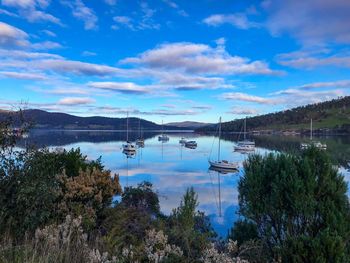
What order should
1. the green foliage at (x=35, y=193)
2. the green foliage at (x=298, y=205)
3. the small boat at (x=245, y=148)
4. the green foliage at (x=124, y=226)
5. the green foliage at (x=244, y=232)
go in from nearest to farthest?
the green foliage at (x=298, y=205) → the green foliage at (x=35, y=193) → the green foliage at (x=124, y=226) → the green foliage at (x=244, y=232) → the small boat at (x=245, y=148)

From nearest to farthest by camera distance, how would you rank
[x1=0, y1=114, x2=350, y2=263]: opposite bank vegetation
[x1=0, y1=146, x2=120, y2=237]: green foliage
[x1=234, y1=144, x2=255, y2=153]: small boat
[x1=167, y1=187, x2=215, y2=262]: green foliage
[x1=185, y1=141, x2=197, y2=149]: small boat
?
[x1=0, y1=114, x2=350, y2=263]: opposite bank vegetation
[x1=167, y1=187, x2=215, y2=262]: green foliage
[x1=0, y1=146, x2=120, y2=237]: green foliage
[x1=234, y1=144, x2=255, y2=153]: small boat
[x1=185, y1=141, x2=197, y2=149]: small boat

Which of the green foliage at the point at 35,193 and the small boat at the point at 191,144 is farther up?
the green foliage at the point at 35,193

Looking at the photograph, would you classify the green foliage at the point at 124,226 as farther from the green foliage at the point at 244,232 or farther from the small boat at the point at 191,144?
the small boat at the point at 191,144

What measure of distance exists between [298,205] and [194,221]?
196 centimetres

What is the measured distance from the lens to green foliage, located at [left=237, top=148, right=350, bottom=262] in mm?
6535

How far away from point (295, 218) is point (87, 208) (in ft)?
16.0

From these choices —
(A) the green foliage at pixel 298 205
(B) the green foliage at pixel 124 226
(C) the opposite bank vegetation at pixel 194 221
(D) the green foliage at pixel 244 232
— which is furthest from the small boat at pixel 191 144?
(A) the green foliage at pixel 298 205

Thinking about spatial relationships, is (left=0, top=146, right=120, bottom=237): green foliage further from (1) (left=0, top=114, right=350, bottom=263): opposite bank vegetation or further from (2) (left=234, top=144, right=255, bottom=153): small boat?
(2) (left=234, top=144, right=255, bottom=153): small boat

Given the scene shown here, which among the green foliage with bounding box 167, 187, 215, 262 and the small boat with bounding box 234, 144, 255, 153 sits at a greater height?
the green foliage with bounding box 167, 187, 215, 262

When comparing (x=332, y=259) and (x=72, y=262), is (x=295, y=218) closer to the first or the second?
(x=332, y=259)

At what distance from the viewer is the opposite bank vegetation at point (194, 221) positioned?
6.09 metres

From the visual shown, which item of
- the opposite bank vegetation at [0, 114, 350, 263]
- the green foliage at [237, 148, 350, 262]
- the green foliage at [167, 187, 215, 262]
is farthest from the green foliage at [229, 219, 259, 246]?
the green foliage at [167, 187, 215, 262]

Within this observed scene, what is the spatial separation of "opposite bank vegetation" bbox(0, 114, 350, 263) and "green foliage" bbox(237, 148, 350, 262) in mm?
18

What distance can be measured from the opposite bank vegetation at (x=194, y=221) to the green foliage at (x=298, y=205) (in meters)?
0.02
